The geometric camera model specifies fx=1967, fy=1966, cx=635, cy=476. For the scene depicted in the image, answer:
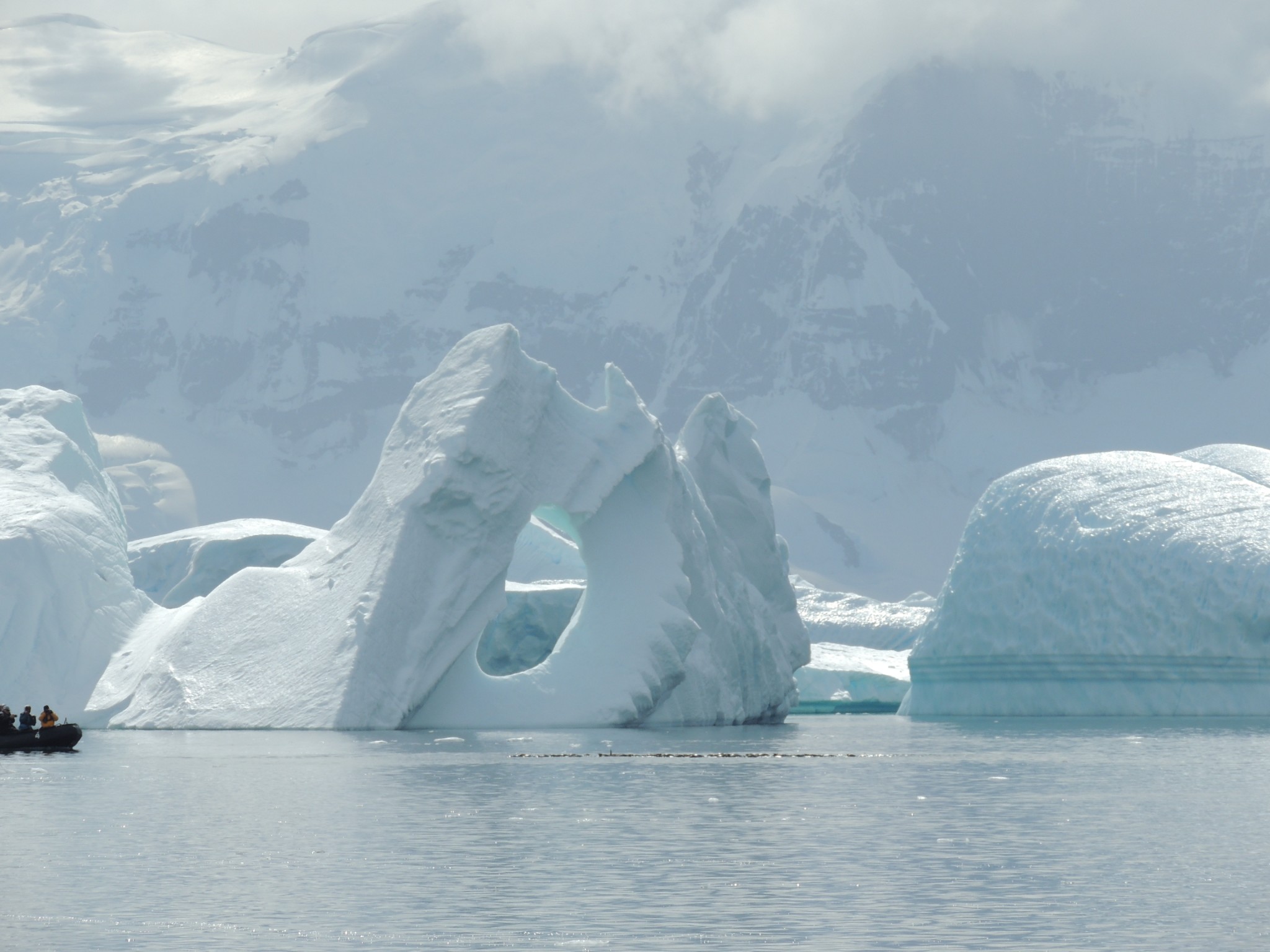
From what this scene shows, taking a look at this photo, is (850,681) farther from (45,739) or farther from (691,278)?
(691,278)

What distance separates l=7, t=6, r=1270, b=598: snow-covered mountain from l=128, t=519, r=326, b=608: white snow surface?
285 feet

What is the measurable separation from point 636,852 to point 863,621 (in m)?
69.5

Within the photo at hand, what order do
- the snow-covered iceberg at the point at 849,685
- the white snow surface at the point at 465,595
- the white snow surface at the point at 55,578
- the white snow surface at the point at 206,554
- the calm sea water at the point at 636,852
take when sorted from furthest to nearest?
the snow-covered iceberg at the point at 849,685 < the white snow surface at the point at 206,554 < the white snow surface at the point at 55,578 < the white snow surface at the point at 465,595 < the calm sea water at the point at 636,852

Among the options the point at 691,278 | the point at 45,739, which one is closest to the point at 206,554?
the point at 45,739

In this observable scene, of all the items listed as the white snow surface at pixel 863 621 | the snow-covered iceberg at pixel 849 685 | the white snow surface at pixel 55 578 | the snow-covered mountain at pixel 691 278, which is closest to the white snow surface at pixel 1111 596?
the white snow surface at pixel 55 578

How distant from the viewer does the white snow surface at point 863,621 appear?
8406 centimetres

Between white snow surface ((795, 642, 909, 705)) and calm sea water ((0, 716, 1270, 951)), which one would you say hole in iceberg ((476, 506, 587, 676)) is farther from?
white snow surface ((795, 642, 909, 705))

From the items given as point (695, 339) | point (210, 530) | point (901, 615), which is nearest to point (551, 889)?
point (210, 530)

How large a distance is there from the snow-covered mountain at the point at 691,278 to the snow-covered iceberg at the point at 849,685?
82.4m

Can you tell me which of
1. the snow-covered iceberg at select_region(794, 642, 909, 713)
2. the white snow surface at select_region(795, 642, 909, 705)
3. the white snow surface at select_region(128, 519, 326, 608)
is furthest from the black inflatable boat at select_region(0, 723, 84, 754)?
the white snow surface at select_region(795, 642, 909, 705)

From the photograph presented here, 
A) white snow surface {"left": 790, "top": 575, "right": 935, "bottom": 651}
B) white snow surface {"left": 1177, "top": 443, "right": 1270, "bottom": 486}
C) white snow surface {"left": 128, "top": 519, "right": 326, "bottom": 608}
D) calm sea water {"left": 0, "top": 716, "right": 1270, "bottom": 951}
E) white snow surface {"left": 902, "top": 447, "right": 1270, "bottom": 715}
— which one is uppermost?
calm sea water {"left": 0, "top": 716, "right": 1270, "bottom": 951}

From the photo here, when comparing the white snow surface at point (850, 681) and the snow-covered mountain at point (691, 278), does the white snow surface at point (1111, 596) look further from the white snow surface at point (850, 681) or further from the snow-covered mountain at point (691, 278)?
the snow-covered mountain at point (691, 278)

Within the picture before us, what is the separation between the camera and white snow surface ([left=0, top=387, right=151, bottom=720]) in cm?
4012

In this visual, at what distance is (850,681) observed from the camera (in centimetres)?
6875
